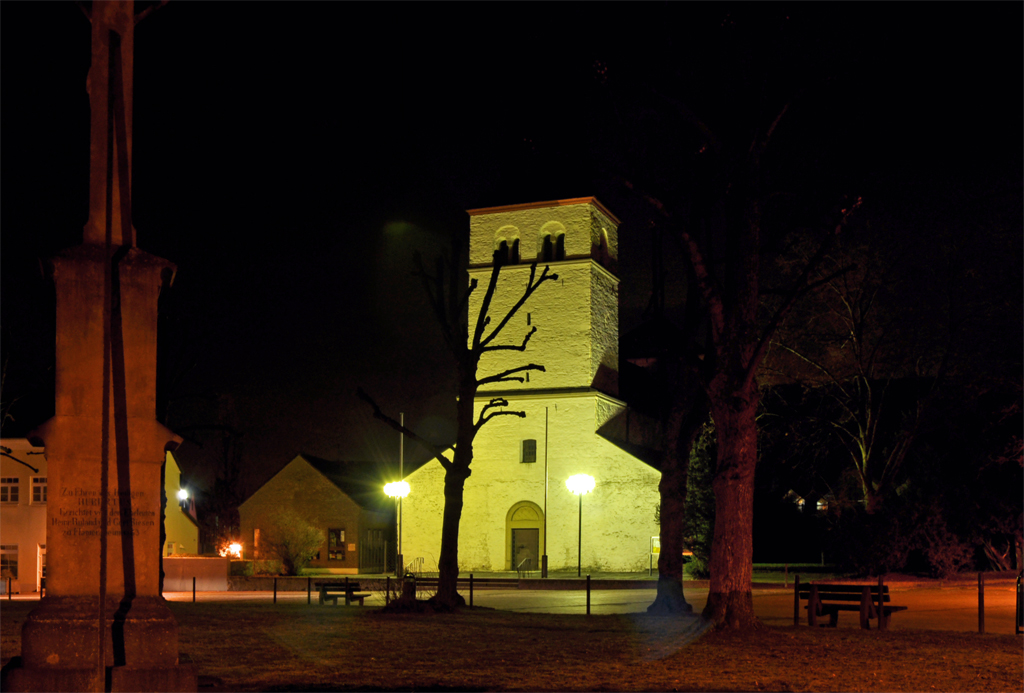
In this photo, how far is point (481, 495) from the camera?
52.1 metres

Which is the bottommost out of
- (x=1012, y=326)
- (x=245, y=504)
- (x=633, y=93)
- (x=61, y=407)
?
(x=245, y=504)

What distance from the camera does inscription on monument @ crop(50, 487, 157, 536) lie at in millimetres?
9133

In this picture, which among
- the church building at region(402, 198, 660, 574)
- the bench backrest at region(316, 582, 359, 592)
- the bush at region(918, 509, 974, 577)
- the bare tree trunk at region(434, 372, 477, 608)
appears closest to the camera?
the bare tree trunk at region(434, 372, 477, 608)

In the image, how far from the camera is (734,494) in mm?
15219

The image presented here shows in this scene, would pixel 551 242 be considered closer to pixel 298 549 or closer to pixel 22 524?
pixel 298 549

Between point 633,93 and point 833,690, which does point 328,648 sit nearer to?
point 833,690

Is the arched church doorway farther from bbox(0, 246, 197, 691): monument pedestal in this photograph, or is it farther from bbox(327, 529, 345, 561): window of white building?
bbox(0, 246, 197, 691): monument pedestal

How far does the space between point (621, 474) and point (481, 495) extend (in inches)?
272

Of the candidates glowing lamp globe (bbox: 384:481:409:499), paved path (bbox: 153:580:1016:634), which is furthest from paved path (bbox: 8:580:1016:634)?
glowing lamp globe (bbox: 384:481:409:499)

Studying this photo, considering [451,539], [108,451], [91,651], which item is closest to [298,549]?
[451,539]

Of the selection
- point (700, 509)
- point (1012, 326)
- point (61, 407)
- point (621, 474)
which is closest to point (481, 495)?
point (621, 474)

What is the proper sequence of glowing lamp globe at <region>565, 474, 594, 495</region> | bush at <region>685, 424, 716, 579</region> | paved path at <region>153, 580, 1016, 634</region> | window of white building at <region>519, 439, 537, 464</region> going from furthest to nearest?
window of white building at <region>519, 439, 537, 464</region>, glowing lamp globe at <region>565, 474, 594, 495</region>, bush at <region>685, 424, 716, 579</region>, paved path at <region>153, 580, 1016, 634</region>

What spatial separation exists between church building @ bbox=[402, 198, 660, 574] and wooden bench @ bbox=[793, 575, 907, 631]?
100 feet

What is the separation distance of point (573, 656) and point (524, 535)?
128ft
